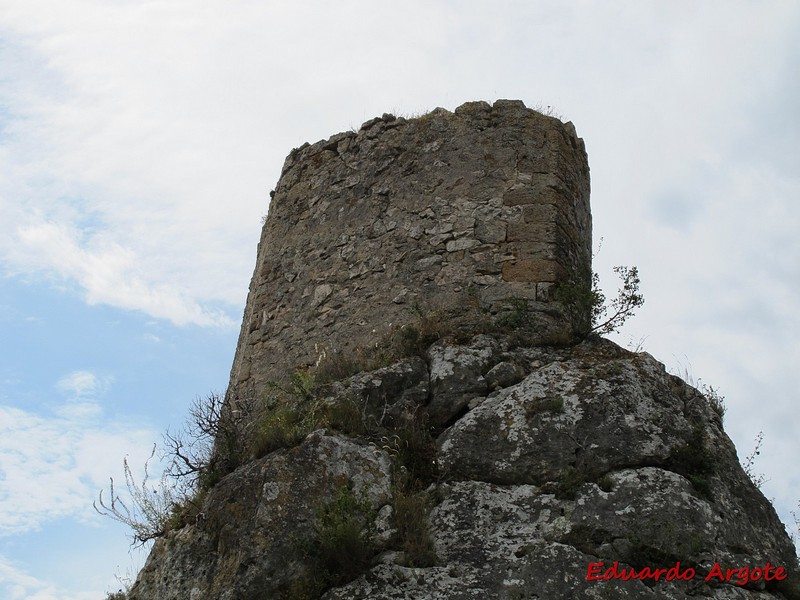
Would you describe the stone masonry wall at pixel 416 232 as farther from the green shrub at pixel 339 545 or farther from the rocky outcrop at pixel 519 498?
the green shrub at pixel 339 545

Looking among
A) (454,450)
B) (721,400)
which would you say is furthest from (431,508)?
(721,400)

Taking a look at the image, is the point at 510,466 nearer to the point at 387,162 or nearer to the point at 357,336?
the point at 357,336

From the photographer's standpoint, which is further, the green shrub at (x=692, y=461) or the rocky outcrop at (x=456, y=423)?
the green shrub at (x=692, y=461)

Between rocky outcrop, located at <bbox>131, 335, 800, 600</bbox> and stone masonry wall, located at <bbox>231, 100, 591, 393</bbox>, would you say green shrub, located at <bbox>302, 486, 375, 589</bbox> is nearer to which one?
rocky outcrop, located at <bbox>131, 335, 800, 600</bbox>

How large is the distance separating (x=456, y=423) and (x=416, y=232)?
219 cm

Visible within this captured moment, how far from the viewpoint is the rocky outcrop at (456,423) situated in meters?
5.25

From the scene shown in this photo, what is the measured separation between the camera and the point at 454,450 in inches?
241

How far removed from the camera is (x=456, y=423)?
6320 mm

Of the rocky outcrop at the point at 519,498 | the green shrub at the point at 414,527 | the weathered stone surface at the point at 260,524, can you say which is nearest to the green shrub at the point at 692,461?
the rocky outcrop at the point at 519,498

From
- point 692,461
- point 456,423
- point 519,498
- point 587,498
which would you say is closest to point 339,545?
point 519,498

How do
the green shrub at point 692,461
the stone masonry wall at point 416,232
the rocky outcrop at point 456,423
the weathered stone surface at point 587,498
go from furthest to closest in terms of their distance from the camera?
1. the stone masonry wall at point 416,232
2. the green shrub at point 692,461
3. the rocky outcrop at point 456,423
4. the weathered stone surface at point 587,498

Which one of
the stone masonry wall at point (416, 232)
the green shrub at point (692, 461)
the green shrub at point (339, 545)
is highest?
the stone masonry wall at point (416, 232)

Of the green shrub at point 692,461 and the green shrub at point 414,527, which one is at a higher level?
the green shrub at point 692,461

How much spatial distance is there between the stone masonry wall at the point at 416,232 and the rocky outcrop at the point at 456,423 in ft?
0.06
